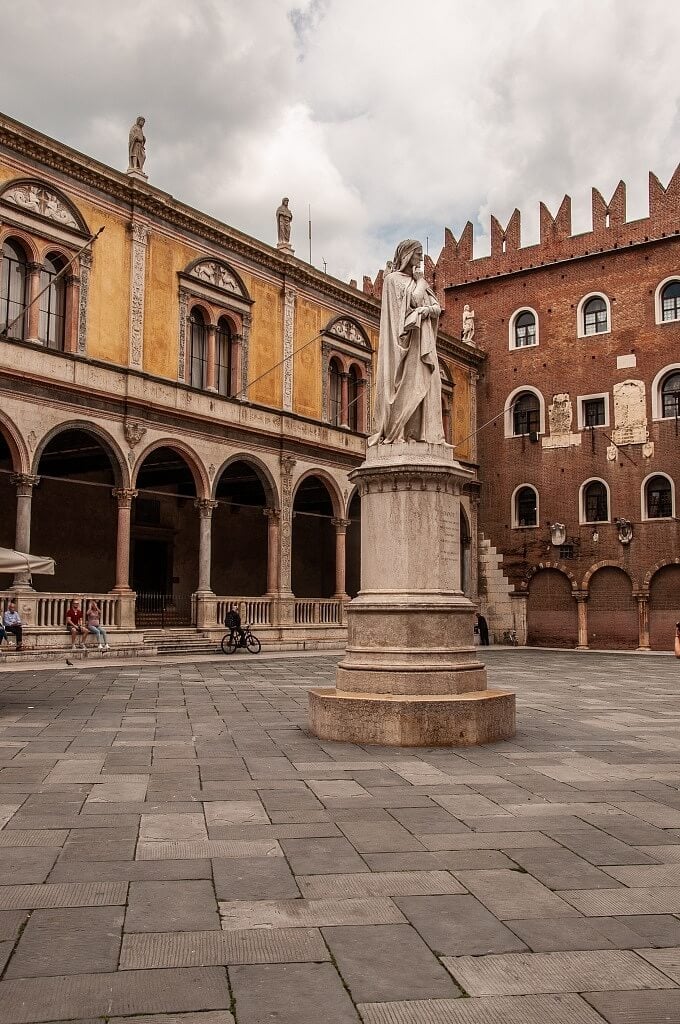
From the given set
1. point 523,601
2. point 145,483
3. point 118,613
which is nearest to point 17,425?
point 118,613

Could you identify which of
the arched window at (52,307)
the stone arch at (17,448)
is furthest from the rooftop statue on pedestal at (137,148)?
the stone arch at (17,448)

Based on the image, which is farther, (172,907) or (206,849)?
(206,849)

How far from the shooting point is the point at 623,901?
4004 mm

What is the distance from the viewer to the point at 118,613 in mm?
21234

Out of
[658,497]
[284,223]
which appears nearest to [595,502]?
[658,497]

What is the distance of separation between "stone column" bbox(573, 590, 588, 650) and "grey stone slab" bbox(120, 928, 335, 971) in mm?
29363

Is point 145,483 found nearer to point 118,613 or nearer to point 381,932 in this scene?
point 118,613

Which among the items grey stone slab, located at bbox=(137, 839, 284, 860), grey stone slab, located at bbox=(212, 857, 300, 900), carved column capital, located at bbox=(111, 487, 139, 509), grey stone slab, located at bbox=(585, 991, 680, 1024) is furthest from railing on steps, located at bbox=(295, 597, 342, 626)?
grey stone slab, located at bbox=(585, 991, 680, 1024)

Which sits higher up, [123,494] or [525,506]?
[525,506]

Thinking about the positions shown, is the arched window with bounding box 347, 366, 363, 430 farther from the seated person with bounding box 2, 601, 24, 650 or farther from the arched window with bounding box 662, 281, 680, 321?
the seated person with bounding box 2, 601, 24, 650

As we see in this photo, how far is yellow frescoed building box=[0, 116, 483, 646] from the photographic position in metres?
20.0

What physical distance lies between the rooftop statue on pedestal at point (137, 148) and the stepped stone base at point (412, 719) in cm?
1792

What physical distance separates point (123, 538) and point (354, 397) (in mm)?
10771

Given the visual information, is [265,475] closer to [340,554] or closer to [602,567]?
[340,554]
